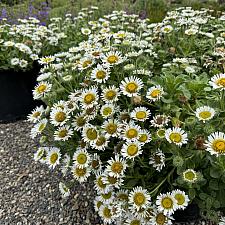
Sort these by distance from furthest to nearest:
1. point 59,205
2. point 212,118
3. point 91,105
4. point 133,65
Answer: point 59,205 → point 133,65 → point 91,105 → point 212,118

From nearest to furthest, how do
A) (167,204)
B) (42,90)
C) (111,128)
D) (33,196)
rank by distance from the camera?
(167,204)
(111,128)
(42,90)
(33,196)

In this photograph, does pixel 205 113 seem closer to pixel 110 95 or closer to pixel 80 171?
pixel 110 95

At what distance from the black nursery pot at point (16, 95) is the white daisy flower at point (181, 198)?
88.2 inches

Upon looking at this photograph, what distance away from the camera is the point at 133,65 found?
2.07m

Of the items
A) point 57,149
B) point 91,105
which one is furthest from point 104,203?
point 91,105

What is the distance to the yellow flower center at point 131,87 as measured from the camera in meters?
1.90

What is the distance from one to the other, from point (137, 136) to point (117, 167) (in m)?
0.18

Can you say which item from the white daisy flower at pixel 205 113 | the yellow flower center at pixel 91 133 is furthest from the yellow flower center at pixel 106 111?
the white daisy flower at pixel 205 113

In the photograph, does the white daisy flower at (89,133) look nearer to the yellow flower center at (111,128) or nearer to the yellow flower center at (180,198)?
the yellow flower center at (111,128)

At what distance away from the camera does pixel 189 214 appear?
2.03 metres

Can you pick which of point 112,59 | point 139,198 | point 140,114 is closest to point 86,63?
point 112,59

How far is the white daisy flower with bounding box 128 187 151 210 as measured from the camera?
175cm

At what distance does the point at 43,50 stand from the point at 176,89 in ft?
6.82

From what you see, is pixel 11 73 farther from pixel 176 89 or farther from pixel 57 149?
pixel 176 89
